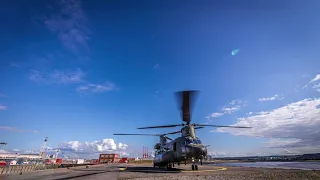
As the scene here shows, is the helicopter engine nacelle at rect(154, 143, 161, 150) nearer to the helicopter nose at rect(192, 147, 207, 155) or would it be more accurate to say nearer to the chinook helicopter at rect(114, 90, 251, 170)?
the chinook helicopter at rect(114, 90, 251, 170)

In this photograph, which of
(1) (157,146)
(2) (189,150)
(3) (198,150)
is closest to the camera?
(3) (198,150)

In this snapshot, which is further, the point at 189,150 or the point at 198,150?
the point at 189,150

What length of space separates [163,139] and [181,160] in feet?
41.4

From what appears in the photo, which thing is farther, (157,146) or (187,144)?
(157,146)

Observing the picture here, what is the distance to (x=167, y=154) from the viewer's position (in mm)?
29984

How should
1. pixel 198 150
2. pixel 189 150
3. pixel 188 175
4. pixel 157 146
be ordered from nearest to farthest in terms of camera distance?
1. pixel 188 175
2. pixel 198 150
3. pixel 189 150
4. pixel 157 146

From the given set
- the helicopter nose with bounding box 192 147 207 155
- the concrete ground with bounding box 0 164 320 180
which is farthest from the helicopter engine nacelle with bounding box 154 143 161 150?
the helicopter nose with bounding box 192 147 207 155

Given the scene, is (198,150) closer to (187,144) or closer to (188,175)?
(187,144)

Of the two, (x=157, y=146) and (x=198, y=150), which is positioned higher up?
(x=157, y=146)

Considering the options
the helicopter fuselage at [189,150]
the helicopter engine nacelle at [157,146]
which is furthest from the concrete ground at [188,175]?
the helicopter engine nacelle at [157,146]

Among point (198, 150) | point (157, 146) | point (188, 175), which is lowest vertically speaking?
point (188, 175)

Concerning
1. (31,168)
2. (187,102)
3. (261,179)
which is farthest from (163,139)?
(31,168)

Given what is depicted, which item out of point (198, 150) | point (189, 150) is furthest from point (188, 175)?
point (198, 150)

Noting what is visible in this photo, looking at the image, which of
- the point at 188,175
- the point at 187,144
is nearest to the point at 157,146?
the point at 187,144
